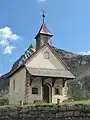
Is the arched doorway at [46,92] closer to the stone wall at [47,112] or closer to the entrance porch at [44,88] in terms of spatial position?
the entrance porch at [44,88]

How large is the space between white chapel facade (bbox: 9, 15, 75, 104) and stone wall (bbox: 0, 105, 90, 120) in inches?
695

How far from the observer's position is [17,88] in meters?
39.5

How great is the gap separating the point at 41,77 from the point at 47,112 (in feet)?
69.5

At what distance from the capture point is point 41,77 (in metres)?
36.6

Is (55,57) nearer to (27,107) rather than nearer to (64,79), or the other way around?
(64,79)

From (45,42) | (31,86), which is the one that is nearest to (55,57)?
(45,42)

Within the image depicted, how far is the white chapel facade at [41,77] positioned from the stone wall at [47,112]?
57.9 ft

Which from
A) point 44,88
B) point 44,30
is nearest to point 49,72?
point 44,88

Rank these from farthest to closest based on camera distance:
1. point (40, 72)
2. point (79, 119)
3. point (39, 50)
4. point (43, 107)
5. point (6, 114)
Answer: point (39, 50), point (40, 72), point (6, 114), point (43, 107), point (79, 119)

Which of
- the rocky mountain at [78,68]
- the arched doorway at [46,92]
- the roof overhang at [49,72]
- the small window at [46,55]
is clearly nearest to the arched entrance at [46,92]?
the arched doorway at [46,92]

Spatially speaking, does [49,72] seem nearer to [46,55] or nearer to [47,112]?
[46,55]

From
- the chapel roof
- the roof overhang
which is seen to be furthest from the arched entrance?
the chapel roof

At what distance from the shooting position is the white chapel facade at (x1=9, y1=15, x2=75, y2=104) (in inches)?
1439

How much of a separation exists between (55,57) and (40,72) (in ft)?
14.3
